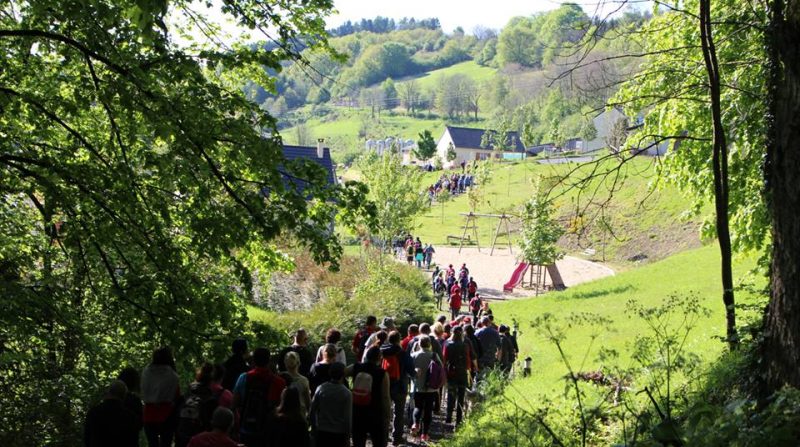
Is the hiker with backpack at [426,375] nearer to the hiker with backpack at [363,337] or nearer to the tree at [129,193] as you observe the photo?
the hiker with backpack at [363,337]

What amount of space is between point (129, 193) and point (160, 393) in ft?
6.57

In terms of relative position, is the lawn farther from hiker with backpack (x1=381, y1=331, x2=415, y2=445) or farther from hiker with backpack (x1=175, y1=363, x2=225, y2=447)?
hiker with backpack (x1=175, y1=363, x2=225, y2=447)

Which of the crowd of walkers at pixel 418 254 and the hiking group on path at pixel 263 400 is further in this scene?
the crowd of walkers at pixel 418 254

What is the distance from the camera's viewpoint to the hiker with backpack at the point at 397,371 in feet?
33.4

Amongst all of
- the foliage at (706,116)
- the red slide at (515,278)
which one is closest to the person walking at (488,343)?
the foliage at (706,116)

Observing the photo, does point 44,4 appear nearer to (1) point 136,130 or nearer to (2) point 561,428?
(1) point 136,130

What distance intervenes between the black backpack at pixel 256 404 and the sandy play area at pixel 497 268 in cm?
2698

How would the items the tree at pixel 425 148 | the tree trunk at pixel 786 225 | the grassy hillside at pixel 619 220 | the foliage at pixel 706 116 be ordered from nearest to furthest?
the tree trunk at pixel 786 225 → the foliage at pixel 706 116 → the grassy hillside at pixel 619 220 → the tree at pixel 425 148

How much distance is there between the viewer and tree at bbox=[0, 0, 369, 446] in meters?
6.91

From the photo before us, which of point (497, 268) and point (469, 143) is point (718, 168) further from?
point (469, 143)

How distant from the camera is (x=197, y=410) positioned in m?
7.39

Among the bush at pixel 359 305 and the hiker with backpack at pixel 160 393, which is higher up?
the hiker with backpack at pixel 160 393

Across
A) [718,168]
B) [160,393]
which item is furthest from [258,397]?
[718,168]

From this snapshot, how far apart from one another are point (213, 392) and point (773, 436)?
17.0ft
